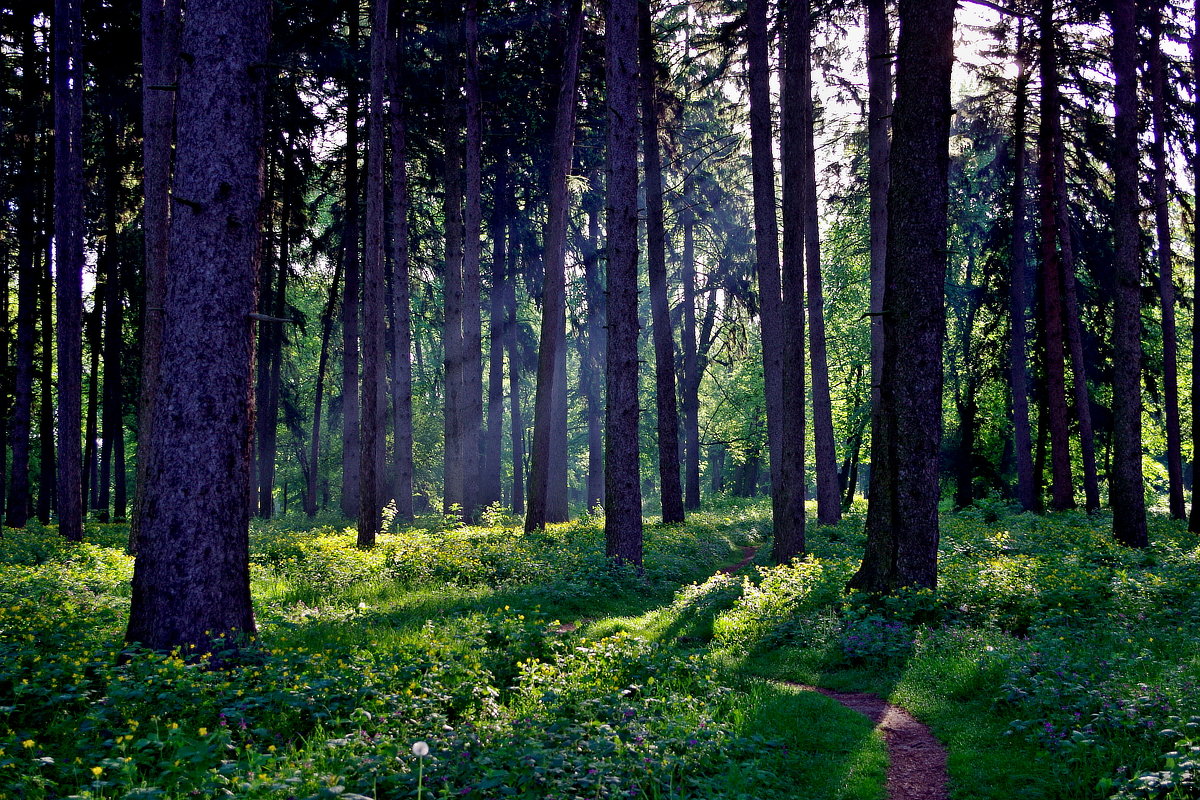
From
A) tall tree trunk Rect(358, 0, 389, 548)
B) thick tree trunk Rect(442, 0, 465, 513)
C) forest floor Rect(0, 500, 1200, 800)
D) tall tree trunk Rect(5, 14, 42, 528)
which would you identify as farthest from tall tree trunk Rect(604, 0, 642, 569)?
tall tree trunk Rect(5, 14, 42, 528)

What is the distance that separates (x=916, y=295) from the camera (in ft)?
30.4

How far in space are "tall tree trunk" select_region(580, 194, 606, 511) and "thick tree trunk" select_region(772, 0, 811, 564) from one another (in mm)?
10561

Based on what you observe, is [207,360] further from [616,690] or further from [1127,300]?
[1127,300]

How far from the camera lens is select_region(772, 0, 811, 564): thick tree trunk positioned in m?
13.0

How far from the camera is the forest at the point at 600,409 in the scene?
5277 millimetres

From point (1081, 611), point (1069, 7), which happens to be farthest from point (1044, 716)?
point (1069, 7)

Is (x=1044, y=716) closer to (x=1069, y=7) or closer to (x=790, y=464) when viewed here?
(x=790, y=464)

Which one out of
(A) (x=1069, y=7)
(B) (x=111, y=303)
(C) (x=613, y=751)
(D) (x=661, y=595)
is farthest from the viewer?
(B) (x=111, y=303)

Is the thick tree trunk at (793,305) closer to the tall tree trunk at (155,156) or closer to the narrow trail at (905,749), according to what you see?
the narrow trail at (905,749)

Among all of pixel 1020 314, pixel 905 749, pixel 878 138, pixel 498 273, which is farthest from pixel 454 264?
pixel 1020 314

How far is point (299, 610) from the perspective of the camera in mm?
9203

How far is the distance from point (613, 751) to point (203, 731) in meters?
2.38

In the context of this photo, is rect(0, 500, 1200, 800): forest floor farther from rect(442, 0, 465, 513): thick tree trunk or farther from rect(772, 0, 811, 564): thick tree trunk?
rect(442, 0, 465, 513): thick tree trunk

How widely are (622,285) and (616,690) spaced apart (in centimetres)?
778
